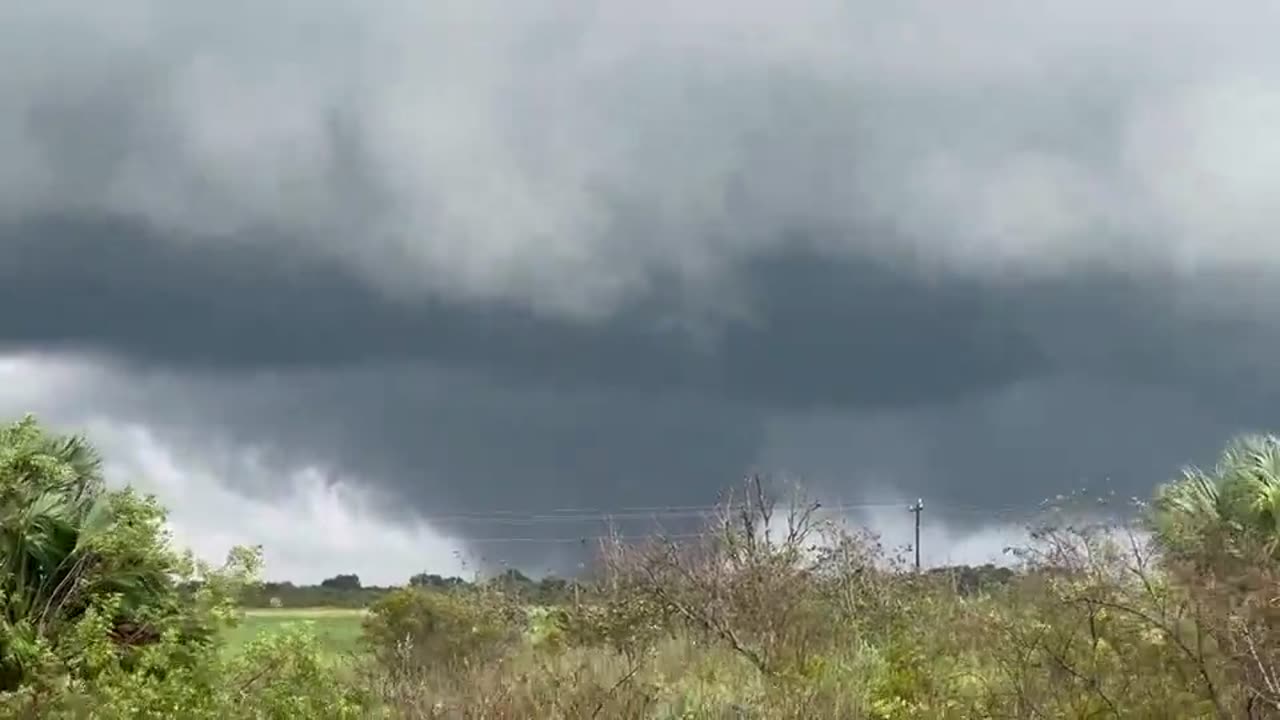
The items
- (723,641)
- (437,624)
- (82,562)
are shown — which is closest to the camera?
(82,562)

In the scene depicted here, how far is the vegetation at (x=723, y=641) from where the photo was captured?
16.5 metres

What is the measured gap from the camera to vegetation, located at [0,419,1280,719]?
16.5 metres

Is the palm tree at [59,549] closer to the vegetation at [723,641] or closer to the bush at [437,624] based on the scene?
the vegetation at [723,641]

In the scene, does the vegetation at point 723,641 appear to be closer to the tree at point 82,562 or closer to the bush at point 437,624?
the tree at point 82,562

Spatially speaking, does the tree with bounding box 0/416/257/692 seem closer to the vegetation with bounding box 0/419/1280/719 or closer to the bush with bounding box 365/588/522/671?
the vegetation with bounding box 0/419/1280/719

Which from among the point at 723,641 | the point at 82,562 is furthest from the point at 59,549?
the point at 723,641

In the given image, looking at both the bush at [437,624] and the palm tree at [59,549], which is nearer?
the palm tree at [59,549]

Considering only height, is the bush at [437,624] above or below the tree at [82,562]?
above

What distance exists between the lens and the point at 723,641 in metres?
23.9

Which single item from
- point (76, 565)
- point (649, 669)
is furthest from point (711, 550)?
point (76, 565)

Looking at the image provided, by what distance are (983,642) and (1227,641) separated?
14.9 feet

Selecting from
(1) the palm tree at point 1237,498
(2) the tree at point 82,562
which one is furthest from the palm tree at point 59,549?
(1) the palm tree at point 1237,498

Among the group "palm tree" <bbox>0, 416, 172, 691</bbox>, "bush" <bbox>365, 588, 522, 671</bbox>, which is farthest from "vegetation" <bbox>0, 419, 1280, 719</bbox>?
"bush" <bbox>365, 588, 522, 671</bbox>

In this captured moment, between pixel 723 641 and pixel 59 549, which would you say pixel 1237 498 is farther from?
pixel 59 549
